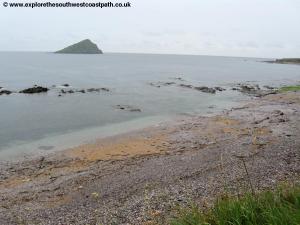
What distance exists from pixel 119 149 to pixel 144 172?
6.53 meters

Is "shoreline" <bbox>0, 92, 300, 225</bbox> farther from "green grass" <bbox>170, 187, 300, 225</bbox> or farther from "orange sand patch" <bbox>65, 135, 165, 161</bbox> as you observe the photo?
"green grass" <bbox>170, 187, 300, 225</bbox>

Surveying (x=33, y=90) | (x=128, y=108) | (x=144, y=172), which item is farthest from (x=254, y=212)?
(x=33, y=90)

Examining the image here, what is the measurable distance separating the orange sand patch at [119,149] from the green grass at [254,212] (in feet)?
50.3

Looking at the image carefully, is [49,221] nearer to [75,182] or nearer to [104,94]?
[75,182]

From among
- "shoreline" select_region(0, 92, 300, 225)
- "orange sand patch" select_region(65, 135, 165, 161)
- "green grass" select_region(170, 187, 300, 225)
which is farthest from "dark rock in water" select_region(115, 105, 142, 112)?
"green grass" select_region(170, 187, 300, 225)

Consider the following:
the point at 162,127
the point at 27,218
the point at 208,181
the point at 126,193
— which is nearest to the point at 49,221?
the point at 27,218

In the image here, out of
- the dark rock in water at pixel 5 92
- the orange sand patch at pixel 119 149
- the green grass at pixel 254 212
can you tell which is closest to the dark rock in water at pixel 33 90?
the dark rock in water at pixel 5 92

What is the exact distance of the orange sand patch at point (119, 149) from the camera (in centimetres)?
2366

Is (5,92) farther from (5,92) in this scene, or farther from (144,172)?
(144,172)

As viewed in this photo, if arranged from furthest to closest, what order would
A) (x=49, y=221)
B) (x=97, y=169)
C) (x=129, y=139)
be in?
(x=129, y=139)
(x=97, y=169)
(x=49, y=221)

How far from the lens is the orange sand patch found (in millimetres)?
23656

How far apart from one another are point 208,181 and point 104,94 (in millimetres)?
44841

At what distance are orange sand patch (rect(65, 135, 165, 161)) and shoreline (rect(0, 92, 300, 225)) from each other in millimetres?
66

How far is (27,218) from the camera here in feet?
45.3
